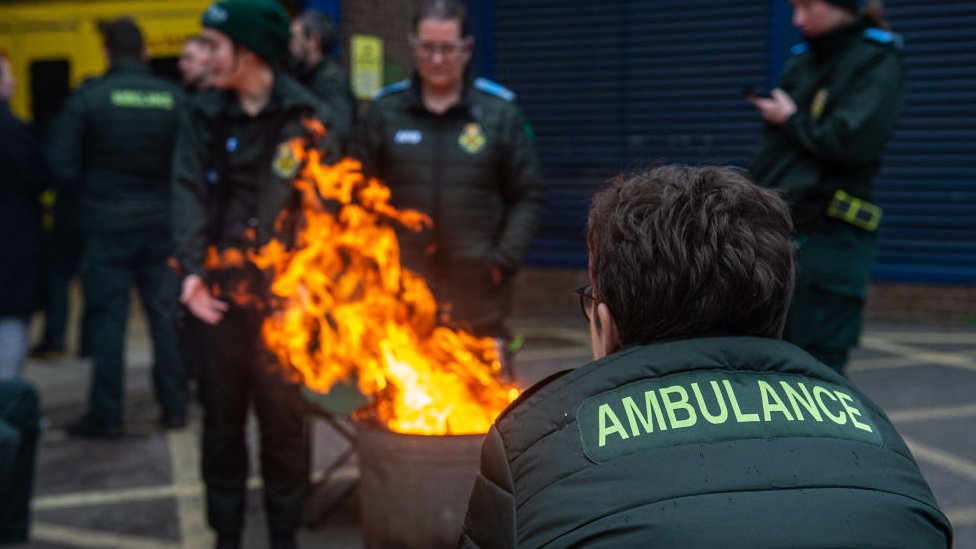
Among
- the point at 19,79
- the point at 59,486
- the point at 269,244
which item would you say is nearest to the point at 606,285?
the point at 269,244

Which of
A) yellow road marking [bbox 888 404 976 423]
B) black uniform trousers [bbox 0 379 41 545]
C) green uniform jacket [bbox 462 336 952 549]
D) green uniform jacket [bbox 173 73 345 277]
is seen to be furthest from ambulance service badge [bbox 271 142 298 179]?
yellow road marking [bbox 888 404 976 423]

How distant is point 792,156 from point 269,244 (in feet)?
7.27

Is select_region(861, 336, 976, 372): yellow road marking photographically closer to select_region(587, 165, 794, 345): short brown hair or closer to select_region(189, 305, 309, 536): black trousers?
select_region(189, 305, 309, 536): black trousers

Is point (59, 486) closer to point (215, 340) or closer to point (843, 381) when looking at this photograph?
point (215, 340)

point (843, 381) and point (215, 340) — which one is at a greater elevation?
point (843, 381)

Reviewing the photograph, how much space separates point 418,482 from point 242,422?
1142 millimetres

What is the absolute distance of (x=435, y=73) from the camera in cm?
458

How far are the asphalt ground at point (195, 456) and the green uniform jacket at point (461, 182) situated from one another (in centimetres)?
128

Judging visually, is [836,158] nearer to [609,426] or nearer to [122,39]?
[609,426]

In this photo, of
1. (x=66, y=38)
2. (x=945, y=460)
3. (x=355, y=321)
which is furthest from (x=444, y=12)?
(x=66, y=38)

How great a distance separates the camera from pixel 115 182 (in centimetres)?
640

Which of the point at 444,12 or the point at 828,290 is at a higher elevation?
the point at 444,12

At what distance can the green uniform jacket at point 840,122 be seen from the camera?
4094 millimetres

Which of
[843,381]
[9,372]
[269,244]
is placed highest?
[843,381]
